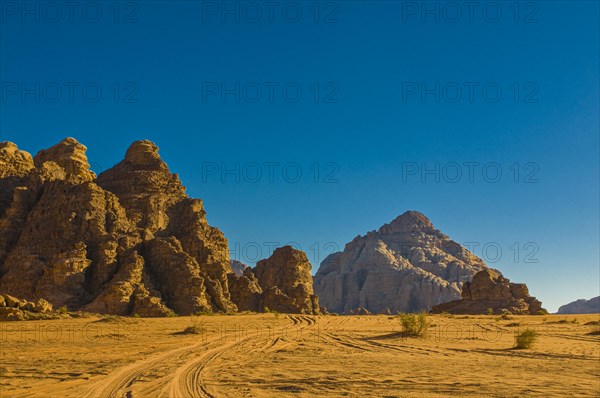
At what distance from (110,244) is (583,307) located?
157429mm

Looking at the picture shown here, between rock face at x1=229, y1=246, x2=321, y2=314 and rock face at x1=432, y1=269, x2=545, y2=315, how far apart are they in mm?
15639

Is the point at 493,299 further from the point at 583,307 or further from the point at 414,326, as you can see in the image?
the point at 583,307

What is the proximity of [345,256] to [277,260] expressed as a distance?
7601 centimetres

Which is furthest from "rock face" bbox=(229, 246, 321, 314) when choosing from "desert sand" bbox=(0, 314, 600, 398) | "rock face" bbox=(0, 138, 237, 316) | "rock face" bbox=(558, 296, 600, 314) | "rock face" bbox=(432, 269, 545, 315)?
"rock face" bbox=(558, 296, 600, 314)

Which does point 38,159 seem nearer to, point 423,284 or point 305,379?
point 305,379

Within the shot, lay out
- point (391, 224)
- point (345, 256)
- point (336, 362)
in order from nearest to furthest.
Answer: point (336, 362), point (345, 256), point (391, 224)

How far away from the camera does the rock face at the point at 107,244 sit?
32.5 meters

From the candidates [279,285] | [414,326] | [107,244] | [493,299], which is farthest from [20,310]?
[493,299]

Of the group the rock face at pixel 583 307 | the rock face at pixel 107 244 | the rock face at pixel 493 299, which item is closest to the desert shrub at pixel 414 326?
the rock face at pixel 107 244

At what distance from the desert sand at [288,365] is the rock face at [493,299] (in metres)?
32.0

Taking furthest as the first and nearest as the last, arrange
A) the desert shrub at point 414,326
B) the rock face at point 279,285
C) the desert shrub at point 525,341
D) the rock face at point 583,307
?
the rock face at point 583,307 < the rock face at point 279,285 < the desert shrub at point 414,326 < the desert shrub at point 525,341

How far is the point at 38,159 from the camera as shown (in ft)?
181

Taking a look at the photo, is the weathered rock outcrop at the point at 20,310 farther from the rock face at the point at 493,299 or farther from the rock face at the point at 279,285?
the rock face at the point at 493,299

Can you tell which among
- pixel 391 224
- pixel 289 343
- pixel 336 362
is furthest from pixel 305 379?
pixel 391 224
